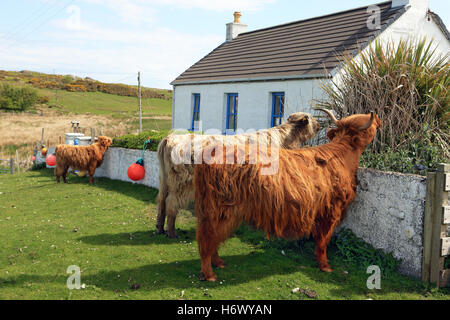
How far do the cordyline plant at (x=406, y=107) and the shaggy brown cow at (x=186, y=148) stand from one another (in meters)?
0.97

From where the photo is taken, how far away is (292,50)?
12.8 meters

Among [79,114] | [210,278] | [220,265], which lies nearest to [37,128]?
[79,114]

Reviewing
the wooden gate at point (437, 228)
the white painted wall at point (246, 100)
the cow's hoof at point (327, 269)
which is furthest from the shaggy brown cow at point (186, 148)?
the white painted wall at point (246, 100)

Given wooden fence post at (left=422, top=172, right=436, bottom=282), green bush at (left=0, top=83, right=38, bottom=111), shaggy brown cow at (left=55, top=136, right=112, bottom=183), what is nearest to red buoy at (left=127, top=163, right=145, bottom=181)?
shaggy brown cow at (left=55, top=136, right=112, bottom=183)

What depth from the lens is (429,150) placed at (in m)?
5.61

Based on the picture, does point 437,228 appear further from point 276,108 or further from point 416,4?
point 416,4

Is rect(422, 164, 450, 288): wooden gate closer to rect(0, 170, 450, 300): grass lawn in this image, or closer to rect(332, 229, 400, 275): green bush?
rect(0, 170, 450, 300): grass lawn

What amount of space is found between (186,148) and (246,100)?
6.83m

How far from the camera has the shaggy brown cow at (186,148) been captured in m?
6.34

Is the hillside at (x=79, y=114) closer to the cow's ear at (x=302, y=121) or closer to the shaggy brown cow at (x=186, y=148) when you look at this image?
the shaggy brown cow at (x=186, y=148)

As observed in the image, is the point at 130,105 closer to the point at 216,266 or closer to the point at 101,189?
the point at 101,189

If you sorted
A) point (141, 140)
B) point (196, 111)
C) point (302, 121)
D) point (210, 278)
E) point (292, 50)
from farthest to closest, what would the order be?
point (196, 111) < point (292, 50) < point (141, 140) < point (302, 121) < point (210, 278)

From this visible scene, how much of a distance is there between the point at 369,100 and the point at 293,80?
5000 mm

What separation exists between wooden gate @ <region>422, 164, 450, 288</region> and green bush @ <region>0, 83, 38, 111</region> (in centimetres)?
5538
